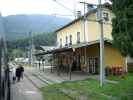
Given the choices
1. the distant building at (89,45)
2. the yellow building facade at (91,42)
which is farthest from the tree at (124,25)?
the yellow building facade at (91,42)

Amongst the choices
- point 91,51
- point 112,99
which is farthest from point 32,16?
point 112,99

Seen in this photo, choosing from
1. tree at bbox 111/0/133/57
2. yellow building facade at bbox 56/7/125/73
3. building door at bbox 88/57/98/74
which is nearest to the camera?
tree at bbox 111/0/133/57

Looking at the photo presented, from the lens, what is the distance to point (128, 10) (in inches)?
661

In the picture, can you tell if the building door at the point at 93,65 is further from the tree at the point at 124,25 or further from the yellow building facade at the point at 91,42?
the tree at the point at 124,25

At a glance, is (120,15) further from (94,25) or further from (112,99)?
(94,25)

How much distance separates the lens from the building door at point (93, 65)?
44125 mm

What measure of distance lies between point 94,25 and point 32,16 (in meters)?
26.6

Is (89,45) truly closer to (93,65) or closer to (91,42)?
(91,42)

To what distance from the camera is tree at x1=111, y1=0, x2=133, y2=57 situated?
55.1 feet

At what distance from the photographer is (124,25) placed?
674 inches

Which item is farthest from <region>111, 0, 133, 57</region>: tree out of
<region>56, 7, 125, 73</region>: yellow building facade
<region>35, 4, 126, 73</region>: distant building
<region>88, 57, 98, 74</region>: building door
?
<region>88, 57, 98, 74</region>: building door

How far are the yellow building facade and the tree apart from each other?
2022 centimetres

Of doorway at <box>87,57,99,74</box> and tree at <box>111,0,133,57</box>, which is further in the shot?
doorway at <box>87,57,99,74</box>

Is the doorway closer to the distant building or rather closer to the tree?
the distant building
